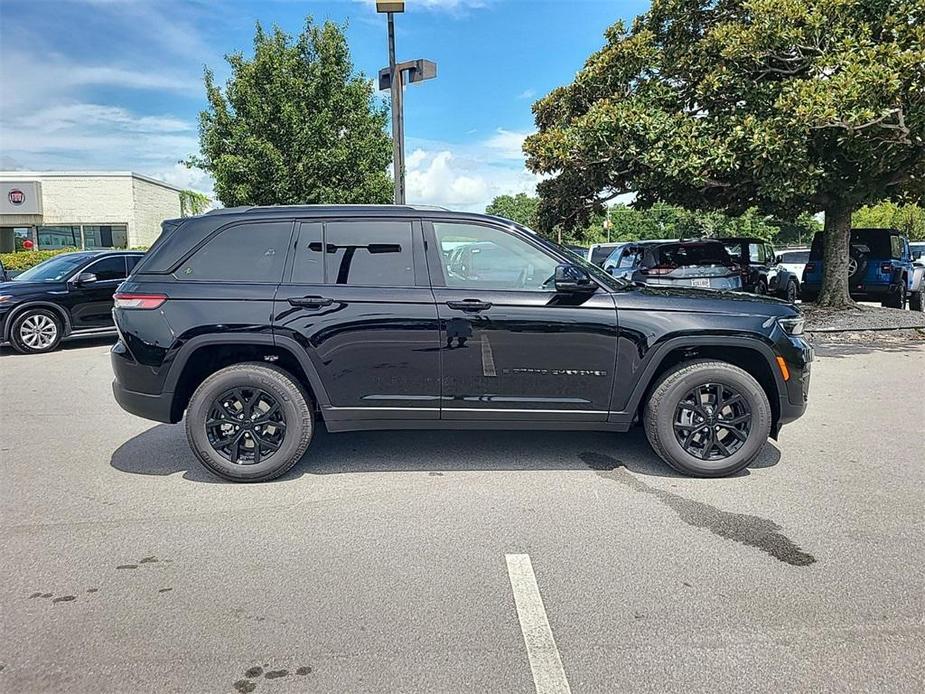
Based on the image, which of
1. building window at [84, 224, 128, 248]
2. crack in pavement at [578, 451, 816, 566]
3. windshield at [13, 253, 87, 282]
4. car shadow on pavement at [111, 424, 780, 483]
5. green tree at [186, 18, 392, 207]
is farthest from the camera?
building window at [84, 224, 128, 248]

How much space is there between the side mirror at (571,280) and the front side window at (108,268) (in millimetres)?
9211

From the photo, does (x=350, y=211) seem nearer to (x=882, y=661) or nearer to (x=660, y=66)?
(x=882, y=661)

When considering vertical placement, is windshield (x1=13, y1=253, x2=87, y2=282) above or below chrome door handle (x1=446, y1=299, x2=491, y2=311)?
above

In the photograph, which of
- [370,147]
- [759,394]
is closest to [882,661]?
[759,394]

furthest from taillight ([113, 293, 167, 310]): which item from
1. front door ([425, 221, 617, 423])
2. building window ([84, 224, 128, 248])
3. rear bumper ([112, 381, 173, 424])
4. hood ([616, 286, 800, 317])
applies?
building window ([84, 224, 128, 248])

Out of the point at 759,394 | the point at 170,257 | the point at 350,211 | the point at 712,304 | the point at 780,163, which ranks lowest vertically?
the point at 759,394

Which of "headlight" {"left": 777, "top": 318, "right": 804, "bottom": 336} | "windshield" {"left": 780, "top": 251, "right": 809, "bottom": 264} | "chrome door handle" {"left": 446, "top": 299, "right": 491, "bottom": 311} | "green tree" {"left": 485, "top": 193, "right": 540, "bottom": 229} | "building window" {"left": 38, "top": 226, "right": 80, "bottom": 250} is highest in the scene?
"green tree" {"left": 485, "top": 193, "right": 540, "bottom": 229}

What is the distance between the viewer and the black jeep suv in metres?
4.46

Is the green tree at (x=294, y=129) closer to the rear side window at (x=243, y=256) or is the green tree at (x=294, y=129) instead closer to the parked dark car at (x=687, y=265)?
the parked dark car at (x=687, y=265)

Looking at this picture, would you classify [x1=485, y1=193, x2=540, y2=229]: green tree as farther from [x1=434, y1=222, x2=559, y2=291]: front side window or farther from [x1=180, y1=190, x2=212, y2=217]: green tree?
[x1=434, y1=222, x2=559, y2=291]: front side window

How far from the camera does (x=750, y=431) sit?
15.0ft

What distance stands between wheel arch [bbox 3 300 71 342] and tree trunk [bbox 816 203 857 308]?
13.6 meters

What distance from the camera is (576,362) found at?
4.51m

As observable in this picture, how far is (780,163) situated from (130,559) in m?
9.76
